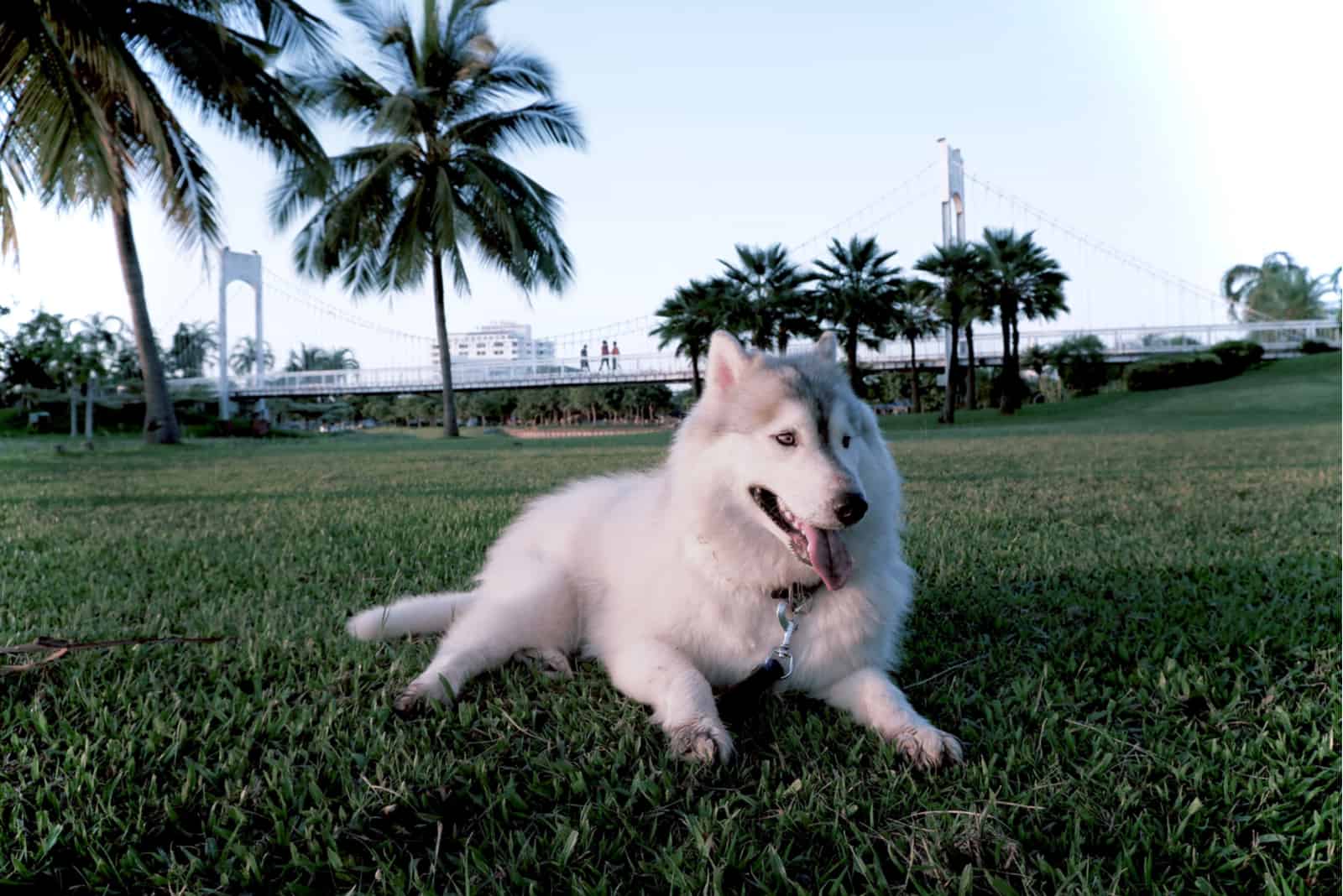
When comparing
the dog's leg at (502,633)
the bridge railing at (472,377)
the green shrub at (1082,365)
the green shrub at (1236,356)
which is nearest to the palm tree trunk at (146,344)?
the dog's leg at (502,633)

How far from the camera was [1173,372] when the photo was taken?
3797cm

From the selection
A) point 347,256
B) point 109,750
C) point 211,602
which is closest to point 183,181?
point 347,256

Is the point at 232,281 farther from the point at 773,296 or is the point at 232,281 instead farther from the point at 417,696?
the point at 417,696

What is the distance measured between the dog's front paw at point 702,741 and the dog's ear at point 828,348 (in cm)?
102

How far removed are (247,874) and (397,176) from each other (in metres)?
22.1

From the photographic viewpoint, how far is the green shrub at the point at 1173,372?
124ft

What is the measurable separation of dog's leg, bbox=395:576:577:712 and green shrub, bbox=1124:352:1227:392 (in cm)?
4182

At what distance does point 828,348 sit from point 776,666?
891 millimetres

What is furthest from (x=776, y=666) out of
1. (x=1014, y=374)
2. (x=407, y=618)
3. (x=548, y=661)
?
(x=1014, y=374)

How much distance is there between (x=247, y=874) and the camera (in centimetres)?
128

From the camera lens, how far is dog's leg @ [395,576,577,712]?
79.7 inches

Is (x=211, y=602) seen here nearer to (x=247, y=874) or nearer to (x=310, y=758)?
(x=310, y=758)

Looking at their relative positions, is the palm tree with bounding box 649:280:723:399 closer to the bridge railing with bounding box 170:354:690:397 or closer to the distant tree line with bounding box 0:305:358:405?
the bridge railing with bounding box 170:354:690:397

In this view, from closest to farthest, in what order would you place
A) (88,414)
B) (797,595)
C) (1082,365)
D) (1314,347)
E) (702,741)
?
(702,741)
(797,595)
(88,414)
(1082,365)
(1314,347)
